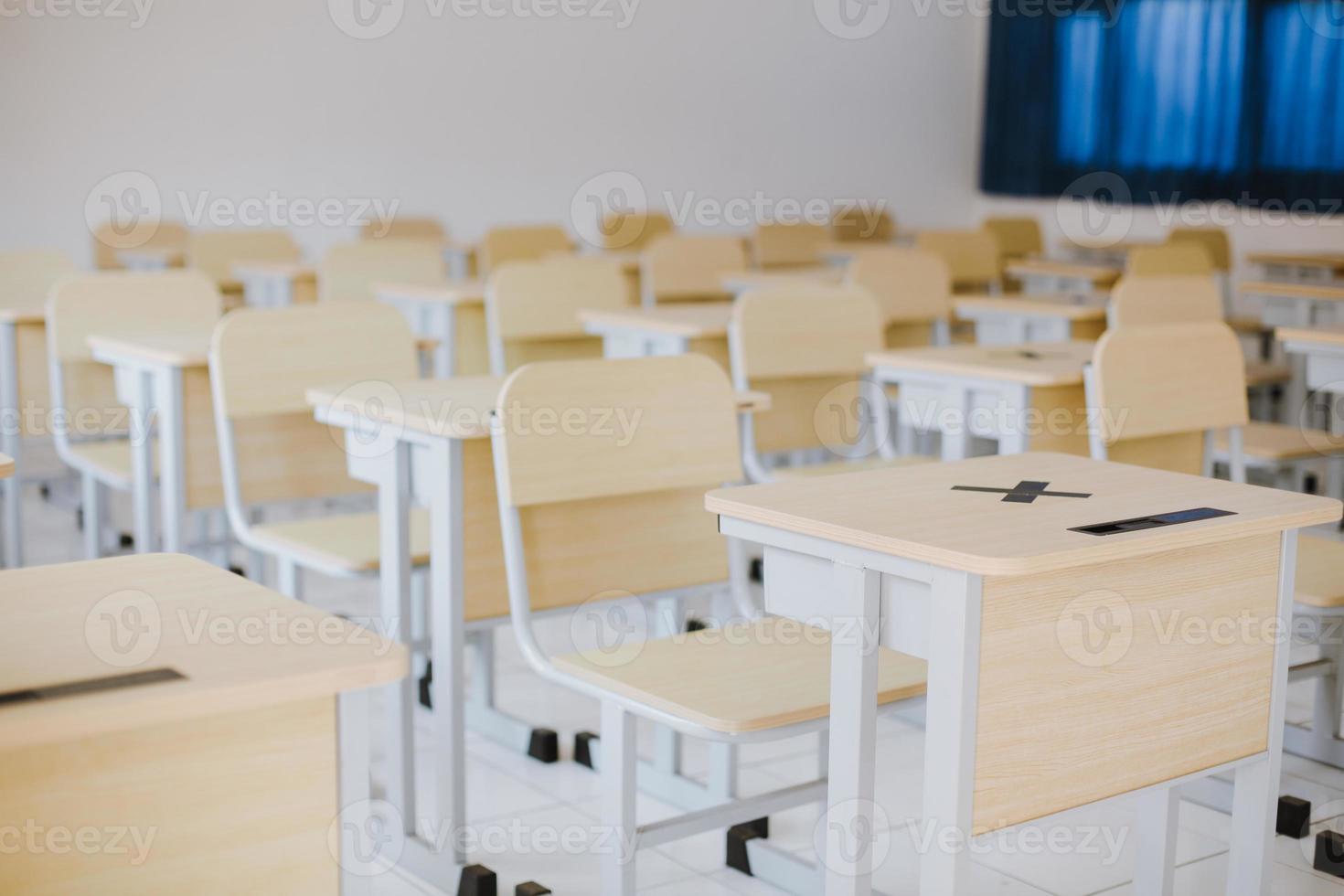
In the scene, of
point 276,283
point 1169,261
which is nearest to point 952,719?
point 276,283

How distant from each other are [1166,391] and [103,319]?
2609 millimetres

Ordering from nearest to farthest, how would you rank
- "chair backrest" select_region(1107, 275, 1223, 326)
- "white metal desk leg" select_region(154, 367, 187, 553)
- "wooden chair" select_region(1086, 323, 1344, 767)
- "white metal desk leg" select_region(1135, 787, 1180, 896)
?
"white metal desk leg" select_region(1135, 787, 1180, 896)
"wooden chair" select_region(1086, 323, 1344, 767)
"white metal desk leg" select_region(154, 367, 187, 553)
"chair backrest" select_region(1107, 275, 1223, 326)

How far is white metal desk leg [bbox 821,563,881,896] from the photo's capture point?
1.89 m

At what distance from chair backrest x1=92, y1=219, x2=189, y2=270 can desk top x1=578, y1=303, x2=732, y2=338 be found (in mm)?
3313

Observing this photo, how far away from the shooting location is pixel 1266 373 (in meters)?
5.65

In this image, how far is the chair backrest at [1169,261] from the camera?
625 cm

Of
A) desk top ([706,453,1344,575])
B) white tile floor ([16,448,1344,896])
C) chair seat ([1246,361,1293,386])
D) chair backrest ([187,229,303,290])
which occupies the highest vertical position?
chair backrest ([187,229,303,290])

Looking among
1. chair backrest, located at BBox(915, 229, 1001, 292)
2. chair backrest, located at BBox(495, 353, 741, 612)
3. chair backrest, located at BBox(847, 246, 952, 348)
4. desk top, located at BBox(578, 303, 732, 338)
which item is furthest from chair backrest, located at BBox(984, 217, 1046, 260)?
chair backrest, located at BBox(495, 353, 741, 612)

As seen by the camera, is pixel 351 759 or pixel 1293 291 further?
pixel 1293 291

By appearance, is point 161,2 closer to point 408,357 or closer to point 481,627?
point 408,357

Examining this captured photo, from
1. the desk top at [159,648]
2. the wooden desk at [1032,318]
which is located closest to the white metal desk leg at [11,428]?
the desk top at [159,648]

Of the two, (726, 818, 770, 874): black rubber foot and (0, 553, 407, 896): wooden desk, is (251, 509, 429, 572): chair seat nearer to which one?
(726, 818, 770, 874): black rubber foot

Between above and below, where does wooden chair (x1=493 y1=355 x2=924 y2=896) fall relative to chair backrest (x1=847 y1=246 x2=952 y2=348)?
below

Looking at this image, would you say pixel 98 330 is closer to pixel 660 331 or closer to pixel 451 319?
pixel 451 319
